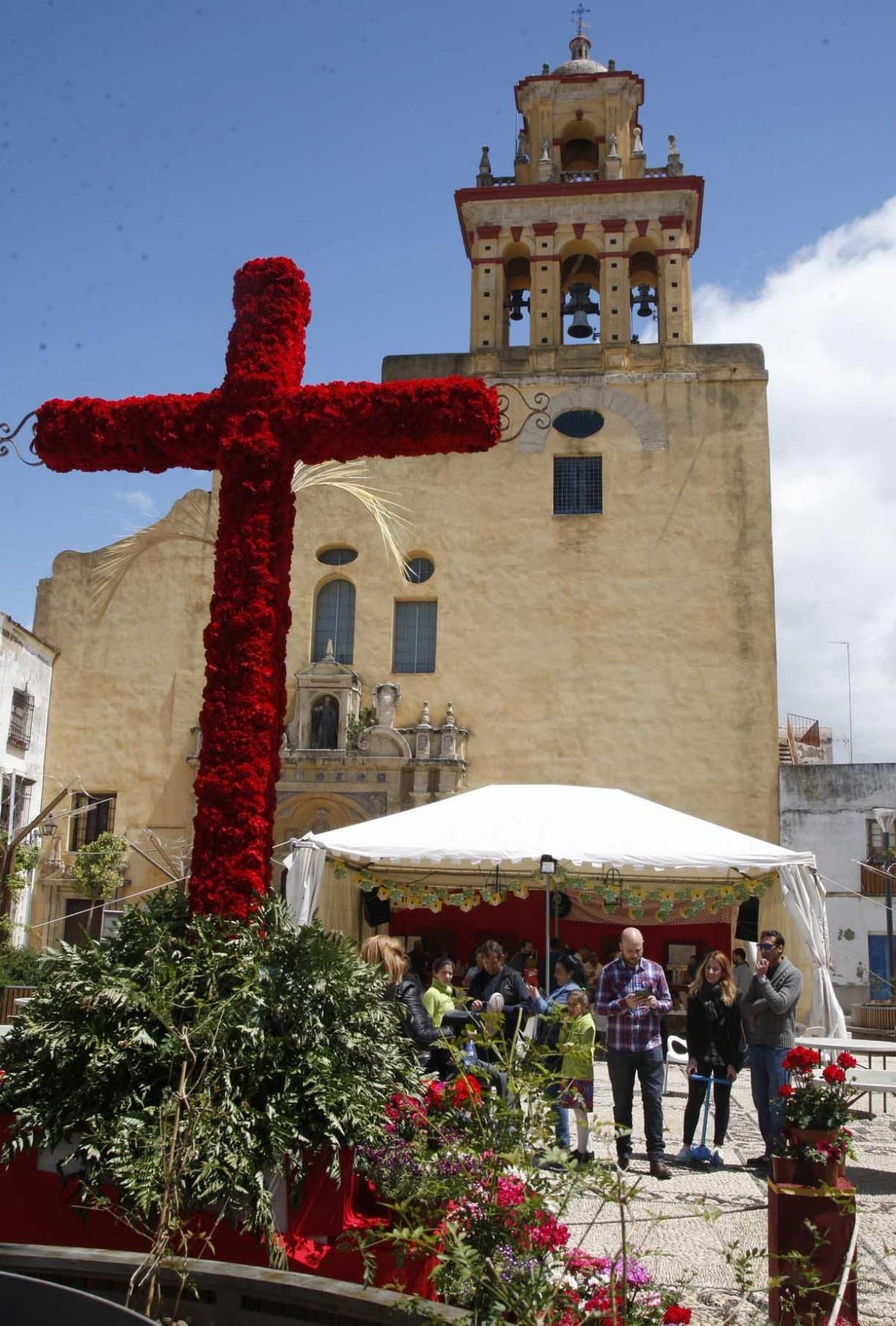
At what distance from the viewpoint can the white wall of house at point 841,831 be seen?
67.5ft

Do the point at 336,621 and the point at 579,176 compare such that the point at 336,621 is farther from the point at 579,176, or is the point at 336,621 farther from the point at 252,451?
the point at 252,451

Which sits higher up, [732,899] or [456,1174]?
[732,899]

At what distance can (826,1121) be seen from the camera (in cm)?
→ 538

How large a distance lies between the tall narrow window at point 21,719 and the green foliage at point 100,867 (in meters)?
2.28

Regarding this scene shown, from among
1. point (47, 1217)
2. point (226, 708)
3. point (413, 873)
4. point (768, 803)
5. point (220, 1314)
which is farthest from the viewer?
point (768, 803)

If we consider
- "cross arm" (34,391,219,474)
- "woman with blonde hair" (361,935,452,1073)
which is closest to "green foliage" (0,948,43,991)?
"woman with blonde hair" (361,935,452,1073)

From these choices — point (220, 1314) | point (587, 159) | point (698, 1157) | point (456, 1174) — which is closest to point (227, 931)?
point (456, 1174)

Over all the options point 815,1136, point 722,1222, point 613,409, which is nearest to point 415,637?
point 613,409

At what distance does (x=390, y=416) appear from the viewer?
664cm

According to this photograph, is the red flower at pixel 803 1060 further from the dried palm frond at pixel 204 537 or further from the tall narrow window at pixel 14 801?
the tall narrow window at pixel 14 801

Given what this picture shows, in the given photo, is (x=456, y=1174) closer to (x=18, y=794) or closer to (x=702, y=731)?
(x=702, y=731)

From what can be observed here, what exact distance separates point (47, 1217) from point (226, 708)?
8.08 feet

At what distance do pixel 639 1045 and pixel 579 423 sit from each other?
1631 cm

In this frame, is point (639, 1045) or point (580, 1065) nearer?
point (580, 1065)
